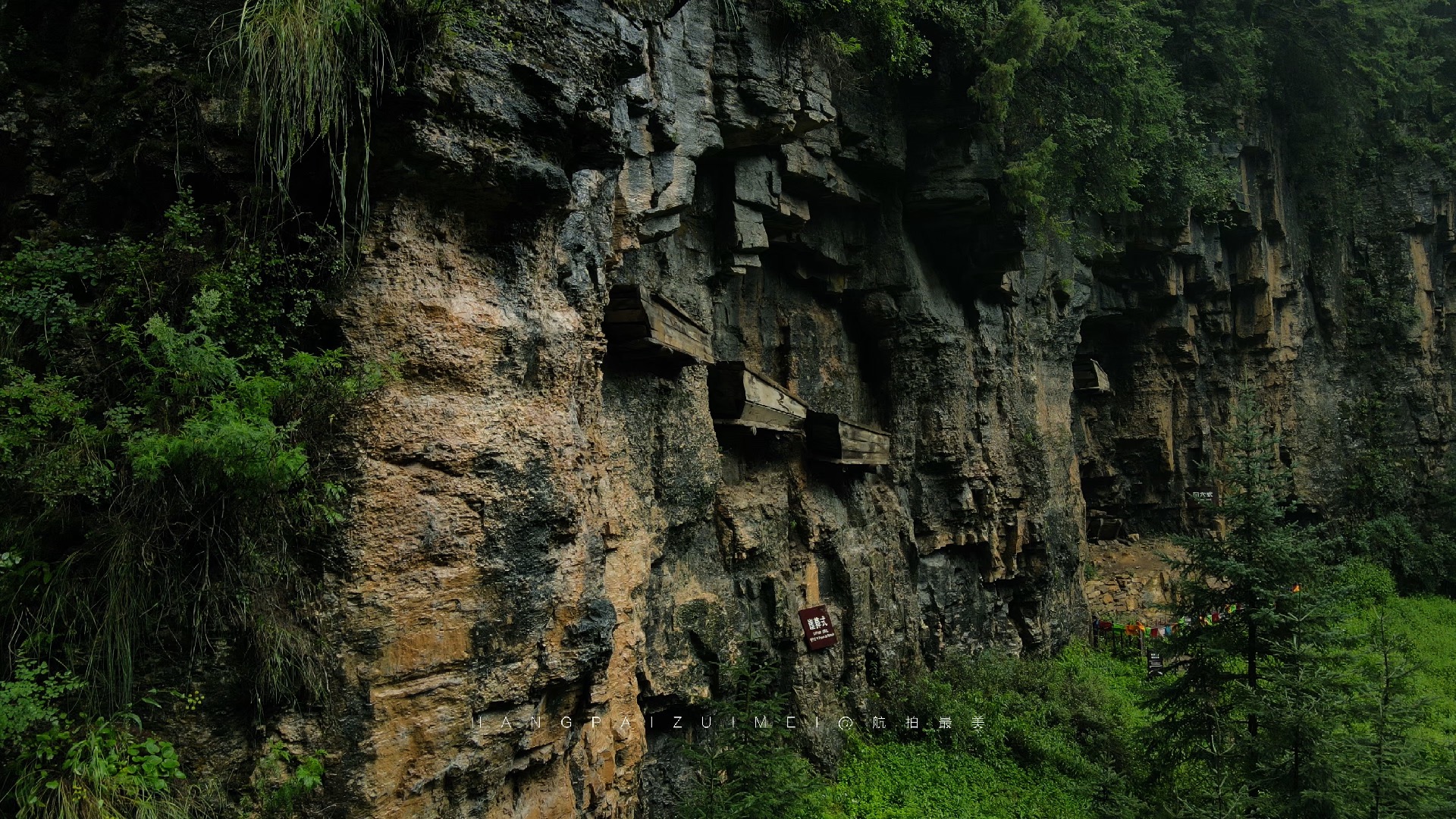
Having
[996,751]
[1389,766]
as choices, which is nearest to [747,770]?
[1389,766]

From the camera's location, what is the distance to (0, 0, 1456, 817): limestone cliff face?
4.24 m

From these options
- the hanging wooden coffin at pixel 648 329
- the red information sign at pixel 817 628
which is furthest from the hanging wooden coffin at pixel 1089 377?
the hanging wooden coffin at pixel 648 329

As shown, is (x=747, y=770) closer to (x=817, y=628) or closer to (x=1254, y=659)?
(x=817, y=628)

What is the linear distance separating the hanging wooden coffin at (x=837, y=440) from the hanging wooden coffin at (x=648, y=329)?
3436 mm

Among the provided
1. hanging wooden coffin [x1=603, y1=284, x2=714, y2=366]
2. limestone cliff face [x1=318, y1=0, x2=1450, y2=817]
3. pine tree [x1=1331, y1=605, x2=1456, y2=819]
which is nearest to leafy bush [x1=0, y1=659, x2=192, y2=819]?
limestone cliff face [x1=318, y1=0, x2=1450, y2=817]

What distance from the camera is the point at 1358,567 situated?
21.9 metres

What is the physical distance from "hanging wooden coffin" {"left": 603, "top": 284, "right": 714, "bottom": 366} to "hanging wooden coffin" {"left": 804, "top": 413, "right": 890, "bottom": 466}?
3.44 metres

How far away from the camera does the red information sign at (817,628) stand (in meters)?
10.9

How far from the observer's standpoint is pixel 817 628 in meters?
11.0

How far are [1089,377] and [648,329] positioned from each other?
1713 centimetres

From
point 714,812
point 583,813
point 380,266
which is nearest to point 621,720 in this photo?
point 583,813

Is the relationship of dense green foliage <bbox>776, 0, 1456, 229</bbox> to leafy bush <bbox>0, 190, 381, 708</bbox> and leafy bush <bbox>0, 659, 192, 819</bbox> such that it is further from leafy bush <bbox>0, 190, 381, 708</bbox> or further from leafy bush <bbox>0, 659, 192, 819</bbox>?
leafy bush <bbox>0, 659, 192, 819</bbox>

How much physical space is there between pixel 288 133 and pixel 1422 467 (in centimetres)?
3115

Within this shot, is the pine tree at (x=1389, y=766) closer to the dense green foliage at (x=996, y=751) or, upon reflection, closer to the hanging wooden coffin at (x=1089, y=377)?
the dense green foliage at (x=996, y=751)
